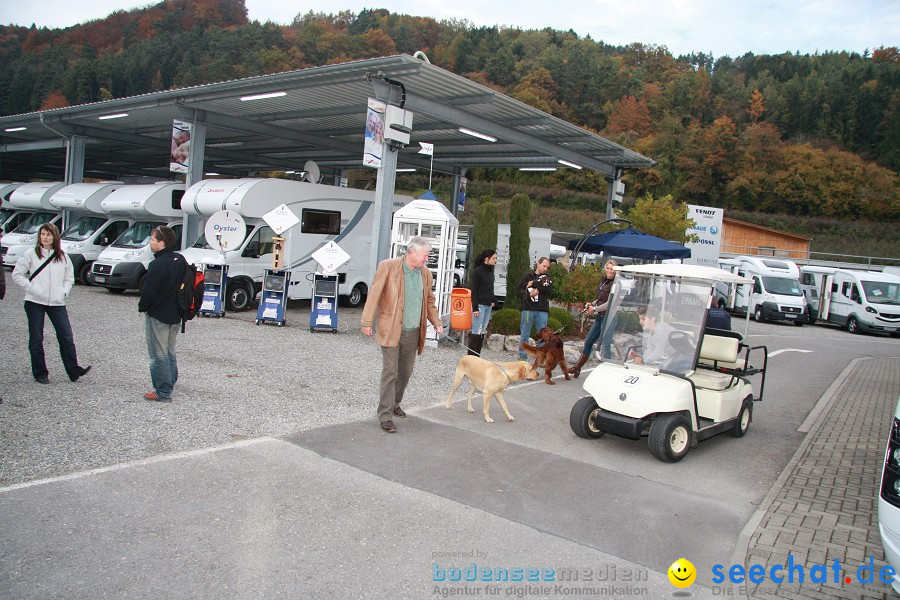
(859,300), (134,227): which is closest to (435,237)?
(134,227)

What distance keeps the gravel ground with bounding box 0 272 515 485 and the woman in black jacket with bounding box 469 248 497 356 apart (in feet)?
1.80

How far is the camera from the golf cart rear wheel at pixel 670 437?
6.15 meters

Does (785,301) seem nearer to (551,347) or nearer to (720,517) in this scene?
(551,347)

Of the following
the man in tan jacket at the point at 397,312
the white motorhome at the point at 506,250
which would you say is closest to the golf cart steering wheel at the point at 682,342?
the man in tan jacket at the point at 397,312

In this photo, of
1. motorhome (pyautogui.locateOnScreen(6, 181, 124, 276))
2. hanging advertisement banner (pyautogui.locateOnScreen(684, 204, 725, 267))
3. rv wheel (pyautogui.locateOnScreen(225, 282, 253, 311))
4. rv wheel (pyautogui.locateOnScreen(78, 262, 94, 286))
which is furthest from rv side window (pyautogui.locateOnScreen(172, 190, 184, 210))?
hanging advertisement banner (pyautogui.locateOnScreen(684, 204, 725, 267))

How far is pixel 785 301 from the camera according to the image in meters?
24.7

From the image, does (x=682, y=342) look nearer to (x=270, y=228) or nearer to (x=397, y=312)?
(x=397, y=312)

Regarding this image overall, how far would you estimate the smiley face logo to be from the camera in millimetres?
3947

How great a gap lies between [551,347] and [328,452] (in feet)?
15.7

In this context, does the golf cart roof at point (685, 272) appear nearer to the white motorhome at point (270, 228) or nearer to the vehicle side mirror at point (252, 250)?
the white motorhome at point (270, 228)

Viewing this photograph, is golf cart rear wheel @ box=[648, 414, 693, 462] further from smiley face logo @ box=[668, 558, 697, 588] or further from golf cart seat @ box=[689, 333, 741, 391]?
smiley face logo @ box=[668, 558, 697, 588]

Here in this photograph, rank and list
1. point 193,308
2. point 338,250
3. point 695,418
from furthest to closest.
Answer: point 338,250 → point 193,308 → point 695,418


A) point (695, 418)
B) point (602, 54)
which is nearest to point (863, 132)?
point (602, 54)

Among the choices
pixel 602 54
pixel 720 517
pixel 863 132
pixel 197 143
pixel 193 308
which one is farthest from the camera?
pixel 602 54
